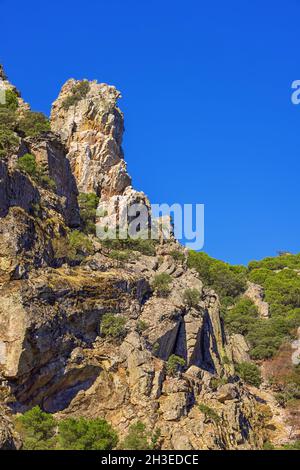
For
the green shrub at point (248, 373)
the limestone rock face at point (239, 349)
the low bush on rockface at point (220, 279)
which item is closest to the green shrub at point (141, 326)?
the green shrub at point (248, 373)

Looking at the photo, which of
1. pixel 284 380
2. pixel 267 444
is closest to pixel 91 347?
pixel 267 444

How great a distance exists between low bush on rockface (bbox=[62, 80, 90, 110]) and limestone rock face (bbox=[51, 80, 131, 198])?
0.19 meters

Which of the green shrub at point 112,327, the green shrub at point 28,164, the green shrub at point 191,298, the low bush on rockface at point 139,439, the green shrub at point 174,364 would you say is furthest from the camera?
Answer: the green shrub at point 191,298

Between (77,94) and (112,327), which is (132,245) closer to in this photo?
(112,327)

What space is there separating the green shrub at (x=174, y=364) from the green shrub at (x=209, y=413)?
264 cm

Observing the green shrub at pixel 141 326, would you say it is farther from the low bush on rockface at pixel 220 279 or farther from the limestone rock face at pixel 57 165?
the low bush on rockface at pixel 220 279

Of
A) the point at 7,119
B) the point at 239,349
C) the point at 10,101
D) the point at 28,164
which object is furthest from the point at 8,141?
the point at 239,349

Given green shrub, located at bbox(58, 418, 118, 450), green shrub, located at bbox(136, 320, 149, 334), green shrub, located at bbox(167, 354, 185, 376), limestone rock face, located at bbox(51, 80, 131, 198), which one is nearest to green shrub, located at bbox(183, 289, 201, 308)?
green shrub, located at bbox(167, 354, 185, 376)

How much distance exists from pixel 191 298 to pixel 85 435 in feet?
63.3

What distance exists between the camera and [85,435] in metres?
31.3

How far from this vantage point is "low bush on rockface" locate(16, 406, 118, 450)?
100ft

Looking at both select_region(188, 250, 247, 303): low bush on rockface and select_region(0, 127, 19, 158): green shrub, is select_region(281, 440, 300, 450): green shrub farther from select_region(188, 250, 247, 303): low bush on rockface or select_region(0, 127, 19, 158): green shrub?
select_region(188, 250, 247, 303): low bush on rockface

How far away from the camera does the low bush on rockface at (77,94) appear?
7144 cm
